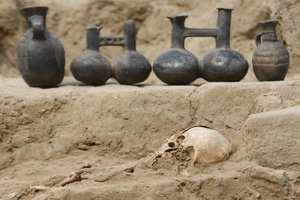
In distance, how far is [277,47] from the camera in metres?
4.81

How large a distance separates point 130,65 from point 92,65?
0.28 meters

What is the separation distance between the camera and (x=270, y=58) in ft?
15.8

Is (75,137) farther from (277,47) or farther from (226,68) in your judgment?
(277,47)

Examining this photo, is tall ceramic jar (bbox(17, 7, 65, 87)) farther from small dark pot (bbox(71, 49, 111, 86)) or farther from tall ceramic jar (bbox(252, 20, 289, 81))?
tall ceramic jar (bbox(252, 20, 289, 81))

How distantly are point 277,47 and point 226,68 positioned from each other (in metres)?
0.41

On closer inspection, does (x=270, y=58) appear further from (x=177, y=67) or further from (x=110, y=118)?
(x=110, y=118)

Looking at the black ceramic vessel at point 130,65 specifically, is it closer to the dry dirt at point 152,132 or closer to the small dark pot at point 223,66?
the dry dirt at point 152,132

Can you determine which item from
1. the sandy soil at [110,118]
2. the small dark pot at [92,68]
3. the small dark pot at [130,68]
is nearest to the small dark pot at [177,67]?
the small dark pot at [130,68]

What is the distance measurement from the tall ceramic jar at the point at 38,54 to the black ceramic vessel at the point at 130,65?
45 cm

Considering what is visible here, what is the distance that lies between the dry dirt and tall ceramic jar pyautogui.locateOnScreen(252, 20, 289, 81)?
12.0 inches

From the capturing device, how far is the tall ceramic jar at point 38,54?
4.71 m

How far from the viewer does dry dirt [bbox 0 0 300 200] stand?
3469mm

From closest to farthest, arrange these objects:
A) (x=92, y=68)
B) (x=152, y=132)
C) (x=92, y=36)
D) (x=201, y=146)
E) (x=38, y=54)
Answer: (x=201, y=146)
(x=152, y=132)
(x=38, y=54)
(x=92, y=68)
(x=92, y=36)

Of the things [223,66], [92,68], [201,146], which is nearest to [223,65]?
[223,66]
